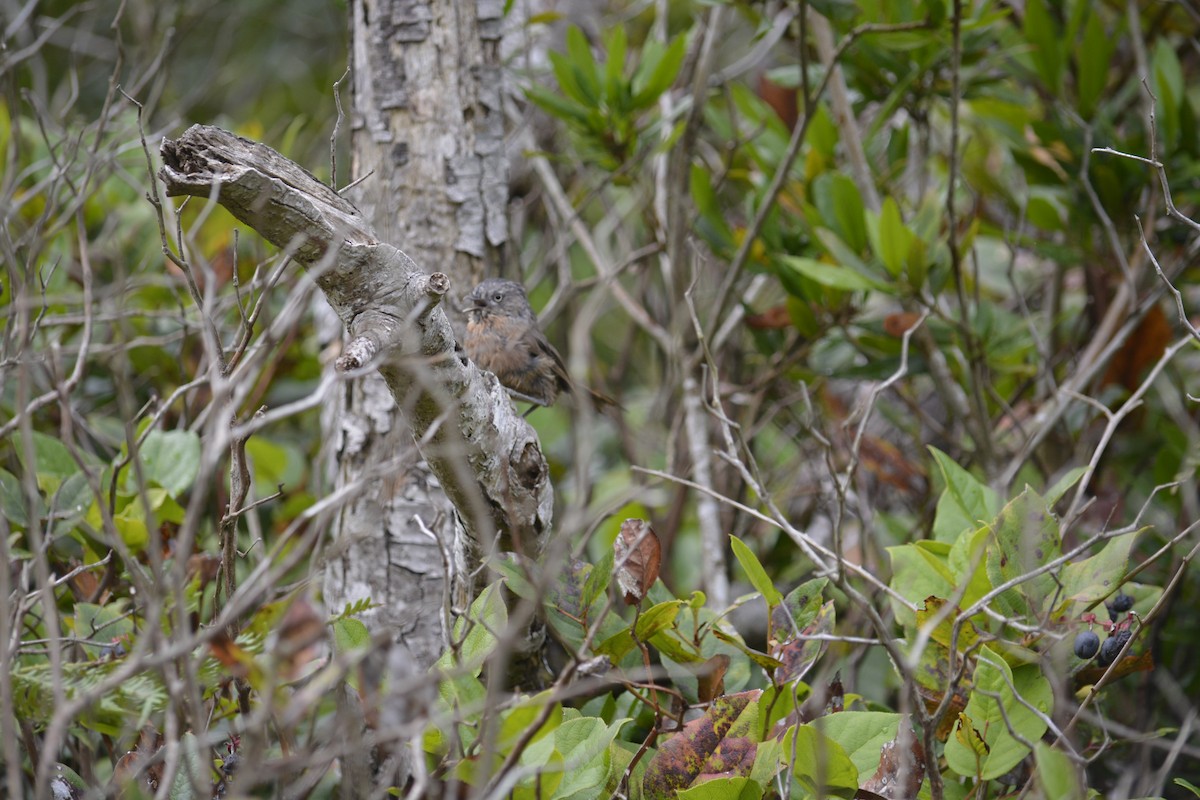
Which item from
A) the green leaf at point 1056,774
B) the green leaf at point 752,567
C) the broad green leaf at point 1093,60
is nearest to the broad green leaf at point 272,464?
the green leaf at point 752,567

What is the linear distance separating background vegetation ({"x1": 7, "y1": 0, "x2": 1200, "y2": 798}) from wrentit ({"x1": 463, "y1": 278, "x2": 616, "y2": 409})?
0.18m

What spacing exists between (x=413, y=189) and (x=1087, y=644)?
1.81m

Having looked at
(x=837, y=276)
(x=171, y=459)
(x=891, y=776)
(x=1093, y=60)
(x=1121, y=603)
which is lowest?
(x=891, y=776)

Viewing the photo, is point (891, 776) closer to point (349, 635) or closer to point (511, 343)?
point (349, 635)

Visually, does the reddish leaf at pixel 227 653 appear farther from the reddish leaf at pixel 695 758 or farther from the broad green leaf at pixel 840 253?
the broad green leaf at pixel 840 253

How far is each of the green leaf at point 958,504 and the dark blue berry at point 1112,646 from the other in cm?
38

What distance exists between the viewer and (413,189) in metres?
2.61

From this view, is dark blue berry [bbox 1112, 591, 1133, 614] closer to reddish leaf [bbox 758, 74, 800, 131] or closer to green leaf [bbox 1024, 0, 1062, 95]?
green leaf [bbox 1024, 0, 1062, 95]

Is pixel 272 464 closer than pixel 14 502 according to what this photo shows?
No

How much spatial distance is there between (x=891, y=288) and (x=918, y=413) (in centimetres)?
73

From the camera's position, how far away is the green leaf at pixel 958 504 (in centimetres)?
230

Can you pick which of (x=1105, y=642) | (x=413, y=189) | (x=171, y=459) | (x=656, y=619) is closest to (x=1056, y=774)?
(x=1105, y=642)

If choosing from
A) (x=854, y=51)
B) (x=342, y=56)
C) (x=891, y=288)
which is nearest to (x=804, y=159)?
(x=854, y=51)

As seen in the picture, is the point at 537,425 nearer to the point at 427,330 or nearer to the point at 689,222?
the point at 689,222
